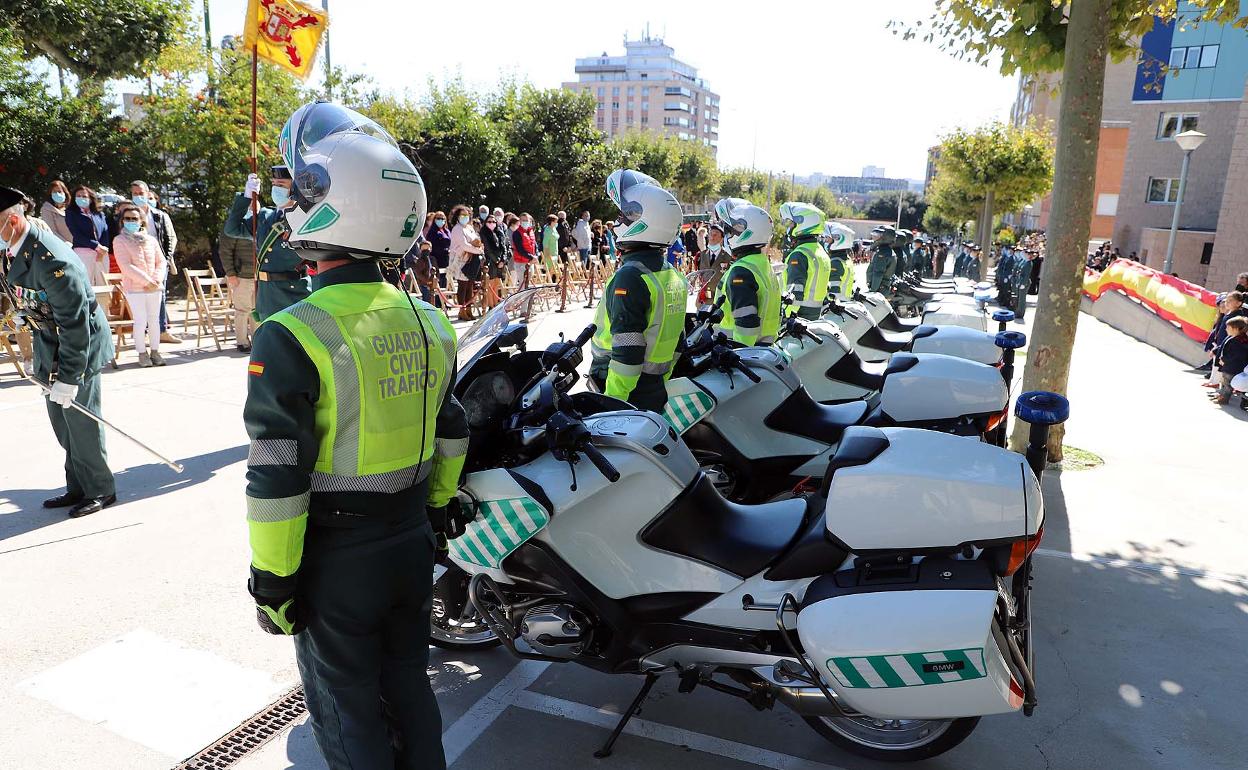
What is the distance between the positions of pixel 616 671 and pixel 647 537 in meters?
0.53

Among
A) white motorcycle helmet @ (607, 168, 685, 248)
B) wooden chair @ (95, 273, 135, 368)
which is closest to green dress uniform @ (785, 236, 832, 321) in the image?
white motorcycle helmet @ (607, 168, 685, 248)

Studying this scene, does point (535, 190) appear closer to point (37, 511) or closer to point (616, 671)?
point (37, 511)

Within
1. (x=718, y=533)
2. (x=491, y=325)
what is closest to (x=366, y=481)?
(x=491, y=325)

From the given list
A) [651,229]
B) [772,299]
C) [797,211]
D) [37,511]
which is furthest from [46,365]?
[797,211]

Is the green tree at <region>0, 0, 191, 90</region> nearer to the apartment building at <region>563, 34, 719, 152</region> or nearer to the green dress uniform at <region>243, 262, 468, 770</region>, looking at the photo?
the green dress uniform at <region>243, 262, 468, 770</region>

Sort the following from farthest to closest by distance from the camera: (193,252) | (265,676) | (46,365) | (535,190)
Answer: (535,190) < (193,252) < (46,365) < (265,676)

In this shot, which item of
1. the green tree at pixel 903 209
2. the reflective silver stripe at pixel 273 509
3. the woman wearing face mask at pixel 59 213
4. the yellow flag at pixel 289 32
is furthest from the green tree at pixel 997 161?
the green tree at pixel 903 209

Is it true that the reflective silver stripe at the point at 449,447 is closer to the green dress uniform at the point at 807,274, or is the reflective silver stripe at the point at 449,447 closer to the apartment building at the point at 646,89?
the green dress uniform at the point at 807,274

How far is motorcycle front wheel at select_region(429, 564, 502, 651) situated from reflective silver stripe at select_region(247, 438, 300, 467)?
1230 millimetres

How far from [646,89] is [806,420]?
142725 mm

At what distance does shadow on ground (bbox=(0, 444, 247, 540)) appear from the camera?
4.81 meters

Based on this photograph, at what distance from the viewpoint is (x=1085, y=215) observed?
236 inches

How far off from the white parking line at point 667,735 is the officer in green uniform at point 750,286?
303cm

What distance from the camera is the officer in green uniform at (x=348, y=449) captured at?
2.00m
